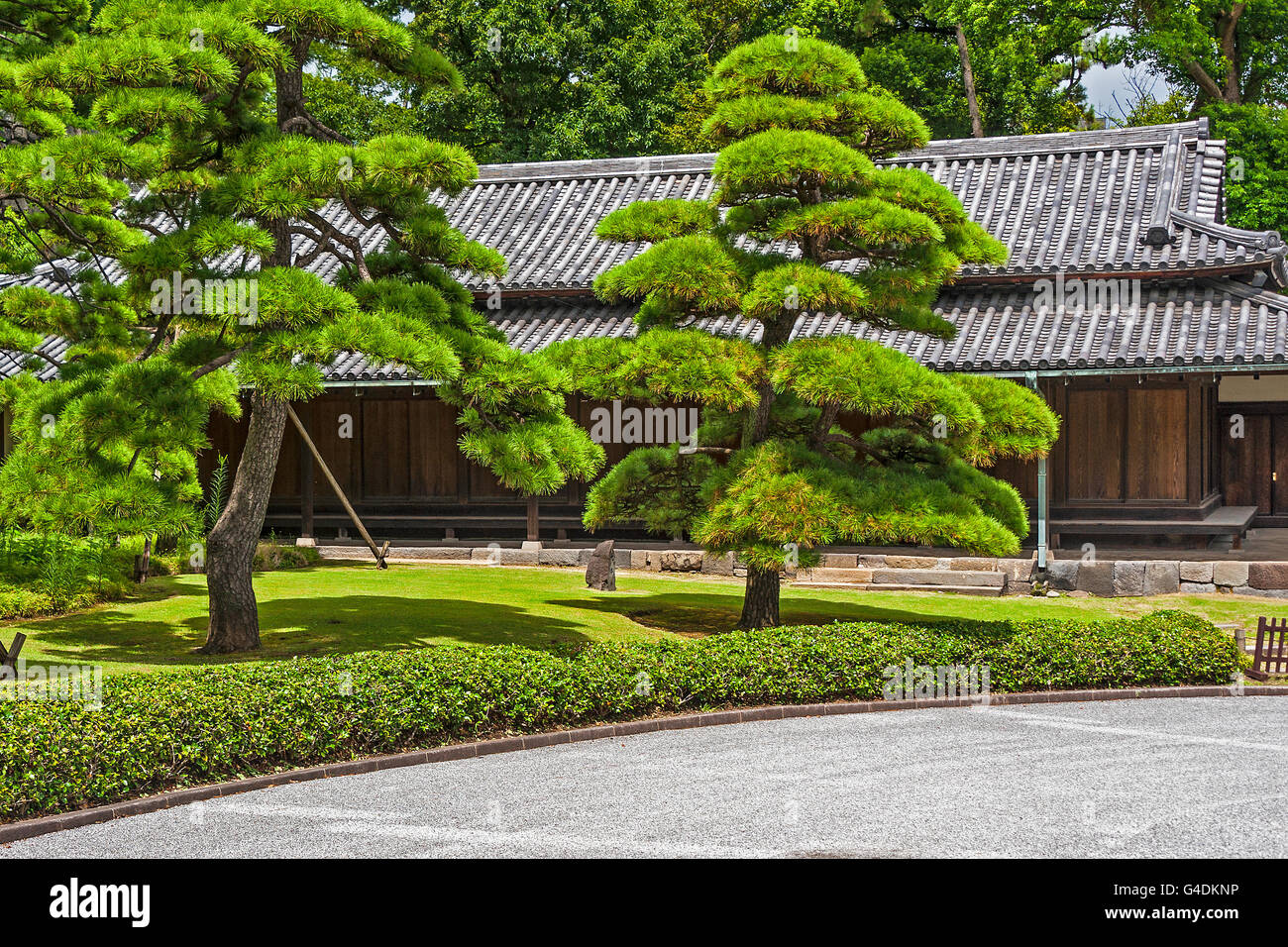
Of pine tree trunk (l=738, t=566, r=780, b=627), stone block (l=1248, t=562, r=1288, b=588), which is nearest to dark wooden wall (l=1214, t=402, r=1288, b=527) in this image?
stone block (l=1248, t=562, r=1288, b=588)

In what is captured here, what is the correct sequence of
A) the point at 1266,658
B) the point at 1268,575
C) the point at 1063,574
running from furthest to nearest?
1. the point at 1063,574
2. the point at 1268,575
3. the point at 1266,658

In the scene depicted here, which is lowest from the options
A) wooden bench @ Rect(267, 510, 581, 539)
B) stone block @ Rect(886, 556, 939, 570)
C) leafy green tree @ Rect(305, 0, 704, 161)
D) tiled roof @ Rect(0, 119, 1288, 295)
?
stone block @ Rect(886, 556, 939, 570)

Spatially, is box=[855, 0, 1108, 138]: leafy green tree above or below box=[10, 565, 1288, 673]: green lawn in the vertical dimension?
above

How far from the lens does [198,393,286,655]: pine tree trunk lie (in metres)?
14.1

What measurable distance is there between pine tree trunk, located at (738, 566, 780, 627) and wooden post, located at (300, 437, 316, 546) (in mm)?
9897

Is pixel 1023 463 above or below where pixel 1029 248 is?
below

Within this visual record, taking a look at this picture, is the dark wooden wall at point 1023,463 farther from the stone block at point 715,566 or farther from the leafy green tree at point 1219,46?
the leafy green tree at point 1219,46

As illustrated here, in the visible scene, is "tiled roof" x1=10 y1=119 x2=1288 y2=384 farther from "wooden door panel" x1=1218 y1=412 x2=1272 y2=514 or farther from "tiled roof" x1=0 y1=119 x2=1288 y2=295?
"wooden door panel" x1=1218 y1=412 x2=1272 y2=514

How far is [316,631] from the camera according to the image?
15266mm

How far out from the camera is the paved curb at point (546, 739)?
883cm

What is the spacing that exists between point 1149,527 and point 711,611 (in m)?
7.17

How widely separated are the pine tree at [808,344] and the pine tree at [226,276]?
1658mm

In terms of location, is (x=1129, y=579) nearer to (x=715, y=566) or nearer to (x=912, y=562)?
(x=912, y=562)

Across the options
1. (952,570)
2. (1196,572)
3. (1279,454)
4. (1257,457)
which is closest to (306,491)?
(952,570)
